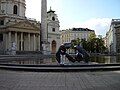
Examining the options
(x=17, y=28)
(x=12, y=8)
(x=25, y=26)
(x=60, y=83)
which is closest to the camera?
(x=60, y=83)

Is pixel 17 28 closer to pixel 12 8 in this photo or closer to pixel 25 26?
pixel 25 26

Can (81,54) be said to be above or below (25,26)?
below

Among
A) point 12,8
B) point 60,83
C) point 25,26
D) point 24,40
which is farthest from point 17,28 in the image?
point 60,83

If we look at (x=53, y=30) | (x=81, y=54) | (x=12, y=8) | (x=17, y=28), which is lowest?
(x=81, y=54)

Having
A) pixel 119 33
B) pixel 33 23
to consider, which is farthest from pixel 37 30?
pixel 119 33

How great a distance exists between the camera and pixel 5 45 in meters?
78.2

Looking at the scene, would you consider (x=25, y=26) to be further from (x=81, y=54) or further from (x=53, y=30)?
(x=81, y=54)

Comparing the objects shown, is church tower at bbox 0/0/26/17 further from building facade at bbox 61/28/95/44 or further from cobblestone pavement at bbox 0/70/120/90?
building facade at bbox 61/28/95/44

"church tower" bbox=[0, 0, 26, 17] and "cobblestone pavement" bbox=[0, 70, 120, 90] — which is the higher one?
"church tower" bbox=[0, 0, 26, 17]

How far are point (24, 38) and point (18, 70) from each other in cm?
6619

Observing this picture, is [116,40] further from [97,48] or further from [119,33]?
[97,48]

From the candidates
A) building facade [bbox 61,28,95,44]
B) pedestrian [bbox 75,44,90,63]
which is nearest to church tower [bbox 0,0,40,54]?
pedestrian [bbox 75,44,90,63]

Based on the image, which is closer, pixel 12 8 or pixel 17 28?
pixel 17 28

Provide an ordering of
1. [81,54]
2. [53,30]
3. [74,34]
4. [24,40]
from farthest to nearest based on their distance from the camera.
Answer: [74,34]
[53,30]
[24,40]
[81,54]
